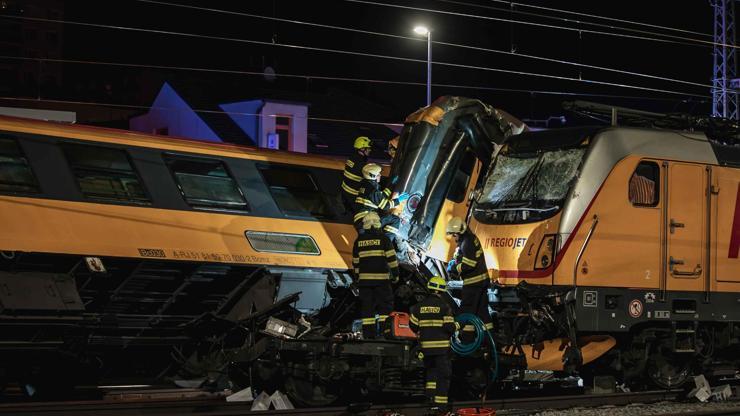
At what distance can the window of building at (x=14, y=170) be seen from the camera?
10.8m

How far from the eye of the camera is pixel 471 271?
1165 cm

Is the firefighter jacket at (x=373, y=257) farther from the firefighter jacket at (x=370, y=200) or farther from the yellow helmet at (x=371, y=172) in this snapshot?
the yellow helmet at (x=371, y=172)

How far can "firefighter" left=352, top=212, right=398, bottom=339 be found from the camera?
11.3 m

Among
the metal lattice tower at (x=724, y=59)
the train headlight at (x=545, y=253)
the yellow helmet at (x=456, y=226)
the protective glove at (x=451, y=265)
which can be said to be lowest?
the protective glove at (x=451, y=265)

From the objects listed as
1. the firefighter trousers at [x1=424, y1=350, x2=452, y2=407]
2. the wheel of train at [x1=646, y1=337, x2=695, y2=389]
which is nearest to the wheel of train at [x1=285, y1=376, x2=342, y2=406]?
the firefighter trousers at [x1=424, y1=350, x2=452, y2=407]

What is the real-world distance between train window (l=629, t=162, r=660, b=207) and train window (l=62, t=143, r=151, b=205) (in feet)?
20.3

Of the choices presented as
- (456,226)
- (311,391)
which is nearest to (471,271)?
(456,226)

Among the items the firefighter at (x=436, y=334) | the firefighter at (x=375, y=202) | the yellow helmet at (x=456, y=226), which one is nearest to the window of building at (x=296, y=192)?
the firefighter at (x=375, y=202)

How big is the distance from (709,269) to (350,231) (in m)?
4.96

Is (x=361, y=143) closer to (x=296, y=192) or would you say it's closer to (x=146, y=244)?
(x=296, y=192)

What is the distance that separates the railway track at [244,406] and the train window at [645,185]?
2.58 metres

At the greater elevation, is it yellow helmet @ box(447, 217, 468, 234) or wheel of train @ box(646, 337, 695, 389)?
yellow helmet @ box(447, 217, 468, 234)

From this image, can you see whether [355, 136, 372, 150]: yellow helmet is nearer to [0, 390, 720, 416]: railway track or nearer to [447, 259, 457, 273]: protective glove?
[447, 259, 457, 273]: protective glove

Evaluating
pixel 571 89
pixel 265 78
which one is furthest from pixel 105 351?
pixel 571 89
